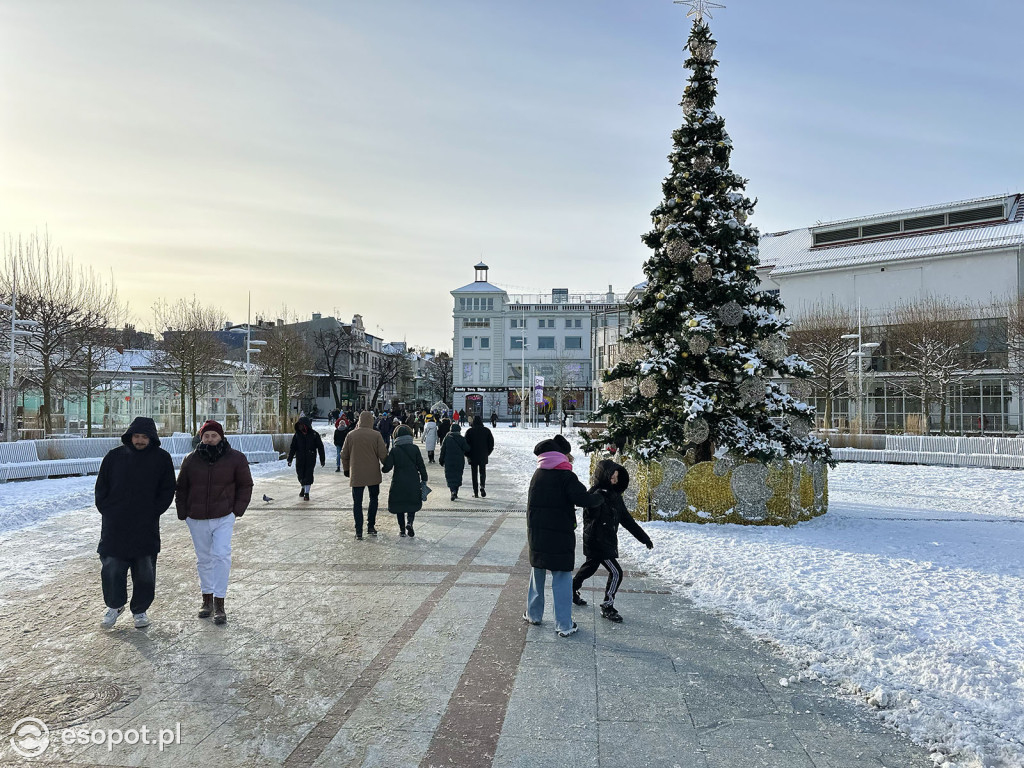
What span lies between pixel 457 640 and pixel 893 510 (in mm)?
10167

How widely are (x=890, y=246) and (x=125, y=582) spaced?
50420mm

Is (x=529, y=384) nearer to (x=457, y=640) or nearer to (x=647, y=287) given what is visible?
(x=647, y=287)

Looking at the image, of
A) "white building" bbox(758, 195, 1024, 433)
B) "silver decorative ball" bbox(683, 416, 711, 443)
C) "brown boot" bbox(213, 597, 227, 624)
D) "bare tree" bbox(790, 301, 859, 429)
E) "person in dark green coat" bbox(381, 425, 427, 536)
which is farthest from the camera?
"white building" bbox(758, 195, 1024, 433)

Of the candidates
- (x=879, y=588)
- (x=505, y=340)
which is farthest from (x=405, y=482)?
(x=505, y=340)

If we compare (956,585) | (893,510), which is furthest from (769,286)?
(956,585)

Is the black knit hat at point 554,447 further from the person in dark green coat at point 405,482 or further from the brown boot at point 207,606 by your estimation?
the person in dark green coat at point 405,482

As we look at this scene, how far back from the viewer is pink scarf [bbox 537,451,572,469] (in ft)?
19.4

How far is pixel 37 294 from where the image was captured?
97.2 feet

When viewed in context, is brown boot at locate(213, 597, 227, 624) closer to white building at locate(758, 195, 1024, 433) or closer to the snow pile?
the snow pile

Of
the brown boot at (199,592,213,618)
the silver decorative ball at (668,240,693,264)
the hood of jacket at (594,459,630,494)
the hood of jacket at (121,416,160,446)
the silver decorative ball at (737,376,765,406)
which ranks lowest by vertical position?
the brown boot at (199,592,213,618)

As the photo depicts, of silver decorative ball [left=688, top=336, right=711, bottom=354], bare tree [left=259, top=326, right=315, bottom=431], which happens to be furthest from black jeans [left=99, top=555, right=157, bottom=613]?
bare tree [left=259, top=326, right=315, bottom=431]

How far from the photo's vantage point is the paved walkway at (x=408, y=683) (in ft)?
12.5

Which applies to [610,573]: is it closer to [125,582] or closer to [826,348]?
[125,582]

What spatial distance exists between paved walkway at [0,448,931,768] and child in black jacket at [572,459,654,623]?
12.0 inches
